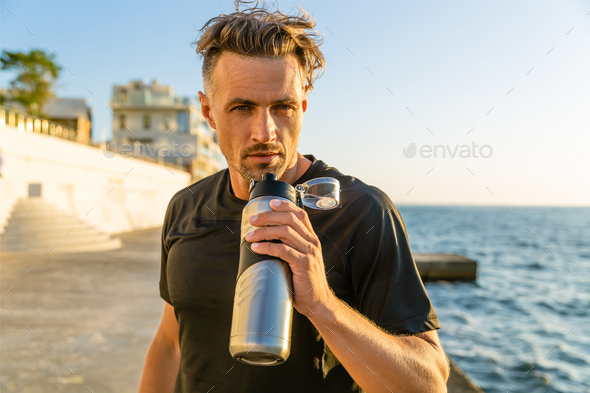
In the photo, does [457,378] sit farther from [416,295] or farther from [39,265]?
[39,265]

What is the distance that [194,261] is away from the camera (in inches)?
62.7

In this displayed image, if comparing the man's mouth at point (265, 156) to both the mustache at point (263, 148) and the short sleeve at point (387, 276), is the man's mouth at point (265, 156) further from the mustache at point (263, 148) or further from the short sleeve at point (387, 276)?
the short sleeve at point (387, 276)

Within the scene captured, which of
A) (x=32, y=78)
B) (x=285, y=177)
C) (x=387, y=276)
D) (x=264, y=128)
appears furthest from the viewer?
(x=32, y=78)

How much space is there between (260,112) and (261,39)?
0.27 m

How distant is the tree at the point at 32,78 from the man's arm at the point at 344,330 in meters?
37.2

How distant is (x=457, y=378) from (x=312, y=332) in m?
3.86

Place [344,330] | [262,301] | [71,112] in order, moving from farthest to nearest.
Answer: [71,112], [344,330], [262,301]

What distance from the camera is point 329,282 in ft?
4.52

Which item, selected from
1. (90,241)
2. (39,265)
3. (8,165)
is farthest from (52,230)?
(39,265)

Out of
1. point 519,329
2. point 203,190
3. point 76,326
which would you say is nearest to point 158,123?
point 519,329

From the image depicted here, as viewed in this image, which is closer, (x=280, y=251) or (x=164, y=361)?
(x=280, y=251)

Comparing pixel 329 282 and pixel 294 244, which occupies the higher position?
pixel 294 244

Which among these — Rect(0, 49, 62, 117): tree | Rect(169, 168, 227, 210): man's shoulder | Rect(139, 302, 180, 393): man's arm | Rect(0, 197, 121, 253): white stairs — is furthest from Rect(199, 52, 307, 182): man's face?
Rect(0, 49, 62, 117): tree

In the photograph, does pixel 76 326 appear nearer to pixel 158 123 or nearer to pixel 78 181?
pixel 78 181
